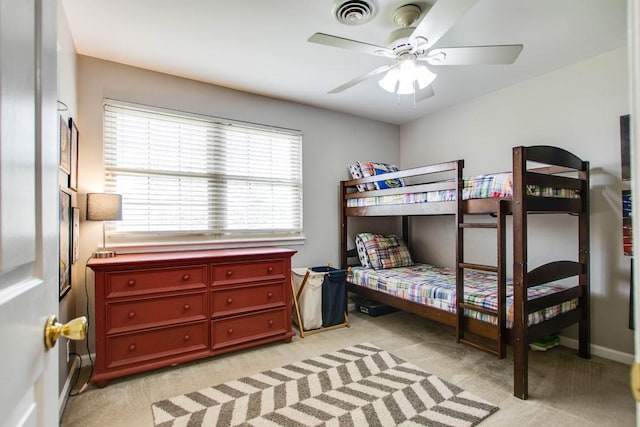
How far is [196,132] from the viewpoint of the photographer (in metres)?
3.03

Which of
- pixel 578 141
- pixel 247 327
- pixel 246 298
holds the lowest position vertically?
pixel 247 327

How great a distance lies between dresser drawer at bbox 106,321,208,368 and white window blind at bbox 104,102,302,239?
0.90m

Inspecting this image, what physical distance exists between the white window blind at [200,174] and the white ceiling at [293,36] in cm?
49

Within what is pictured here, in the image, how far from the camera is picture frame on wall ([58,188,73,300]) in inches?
72.4

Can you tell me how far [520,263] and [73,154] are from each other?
318cm

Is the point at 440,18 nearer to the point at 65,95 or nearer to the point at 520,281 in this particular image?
the point at 520,281

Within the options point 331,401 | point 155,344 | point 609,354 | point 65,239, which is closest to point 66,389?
point 155,344

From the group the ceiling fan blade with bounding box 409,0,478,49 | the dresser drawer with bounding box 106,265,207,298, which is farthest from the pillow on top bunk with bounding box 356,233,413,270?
the ceiling fan blade with bounding box 409,0,478,49

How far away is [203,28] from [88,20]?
0.75 meters

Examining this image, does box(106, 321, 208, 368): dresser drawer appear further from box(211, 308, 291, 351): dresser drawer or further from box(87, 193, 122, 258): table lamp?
box(87, 193, 122, 258): table lamp

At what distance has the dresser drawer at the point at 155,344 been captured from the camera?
2.19 metres

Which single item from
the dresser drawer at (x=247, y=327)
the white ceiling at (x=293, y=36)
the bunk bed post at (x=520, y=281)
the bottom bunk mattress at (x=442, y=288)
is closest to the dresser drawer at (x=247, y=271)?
the dresser drawer at (x=247, y=327)

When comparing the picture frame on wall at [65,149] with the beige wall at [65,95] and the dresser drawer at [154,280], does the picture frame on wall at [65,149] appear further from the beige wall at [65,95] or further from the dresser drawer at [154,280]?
the dresser drawer at [154,280]

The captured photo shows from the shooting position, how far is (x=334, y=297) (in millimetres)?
3281
